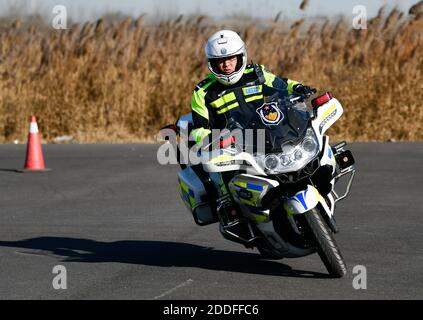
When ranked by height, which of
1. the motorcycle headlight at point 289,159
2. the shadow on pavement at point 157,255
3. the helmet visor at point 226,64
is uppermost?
the helmet visor at point 226,64

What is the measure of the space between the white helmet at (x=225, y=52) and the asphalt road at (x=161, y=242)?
1516mm

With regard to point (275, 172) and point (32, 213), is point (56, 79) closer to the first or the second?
point (32, 213)

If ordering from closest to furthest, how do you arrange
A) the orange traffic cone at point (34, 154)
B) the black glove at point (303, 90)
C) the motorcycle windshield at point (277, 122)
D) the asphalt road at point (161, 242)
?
the asphalt road at point (161, 242), the motorcycle windshield at point (277, 122), the black glove at point (303, 90), the orange traffic cone at point (34, 154)

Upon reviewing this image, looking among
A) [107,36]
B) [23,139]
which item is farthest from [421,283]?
[107,36]

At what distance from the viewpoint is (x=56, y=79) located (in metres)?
22.8

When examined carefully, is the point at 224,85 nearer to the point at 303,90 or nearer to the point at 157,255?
the point at 303,90

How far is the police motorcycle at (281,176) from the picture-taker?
27.5 feet

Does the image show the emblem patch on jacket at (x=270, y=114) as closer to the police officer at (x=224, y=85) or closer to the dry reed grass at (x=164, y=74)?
the police officer at (x=224, y=85)

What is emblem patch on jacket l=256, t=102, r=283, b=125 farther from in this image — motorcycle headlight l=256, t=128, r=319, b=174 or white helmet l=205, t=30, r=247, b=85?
white helmet l=205, t=30, r=247, b=85

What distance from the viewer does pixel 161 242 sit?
10750 mm

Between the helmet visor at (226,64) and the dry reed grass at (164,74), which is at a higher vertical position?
the dry reed grass at (164,74)

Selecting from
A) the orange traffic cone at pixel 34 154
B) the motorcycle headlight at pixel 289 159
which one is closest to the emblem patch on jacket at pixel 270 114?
the motorcycle headlight at pixel 289 159

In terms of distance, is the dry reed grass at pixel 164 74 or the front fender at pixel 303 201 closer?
the front fender at pixel 303 201
